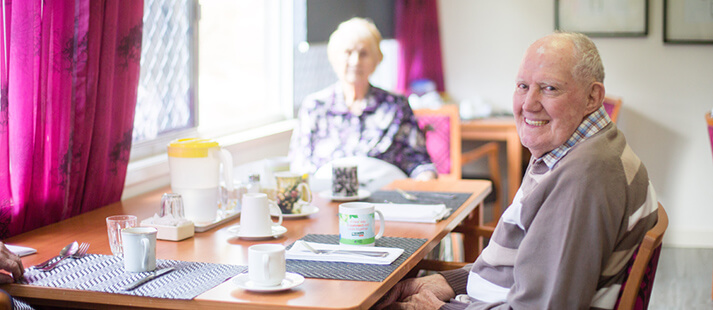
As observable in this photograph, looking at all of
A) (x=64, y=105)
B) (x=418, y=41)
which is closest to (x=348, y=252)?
(x=64, y=105)

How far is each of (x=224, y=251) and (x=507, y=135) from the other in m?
2.71

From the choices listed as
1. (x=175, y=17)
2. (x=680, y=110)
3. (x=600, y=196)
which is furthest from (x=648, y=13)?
(x=600, y=196)

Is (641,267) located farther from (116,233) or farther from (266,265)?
(116,233)

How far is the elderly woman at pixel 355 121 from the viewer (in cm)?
321

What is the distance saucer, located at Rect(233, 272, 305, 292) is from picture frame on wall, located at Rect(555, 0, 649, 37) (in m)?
3.47

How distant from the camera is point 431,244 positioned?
6.01 feet

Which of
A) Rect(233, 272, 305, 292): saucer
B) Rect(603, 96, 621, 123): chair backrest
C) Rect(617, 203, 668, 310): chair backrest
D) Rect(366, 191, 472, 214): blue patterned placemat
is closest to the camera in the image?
Rect(617, 203, 668, 310): chair backrest

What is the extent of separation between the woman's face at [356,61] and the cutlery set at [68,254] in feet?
5.57

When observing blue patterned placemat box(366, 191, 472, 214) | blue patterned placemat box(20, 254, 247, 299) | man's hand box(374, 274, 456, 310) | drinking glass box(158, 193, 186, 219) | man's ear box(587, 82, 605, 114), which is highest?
man's ear box(587, 82, 605, 114)

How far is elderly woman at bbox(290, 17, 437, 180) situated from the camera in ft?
10.5

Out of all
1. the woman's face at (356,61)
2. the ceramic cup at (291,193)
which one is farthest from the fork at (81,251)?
the woman's face at (356,61)

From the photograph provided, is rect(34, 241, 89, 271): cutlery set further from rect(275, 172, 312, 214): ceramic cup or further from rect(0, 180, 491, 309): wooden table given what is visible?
rect(275, 172, 312, 214): ceramic cup

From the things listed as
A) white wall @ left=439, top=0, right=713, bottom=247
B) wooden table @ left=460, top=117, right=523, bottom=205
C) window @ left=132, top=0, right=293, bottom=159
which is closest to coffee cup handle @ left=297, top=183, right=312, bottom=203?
window @ left=132, top=0, right=293, bottom=159

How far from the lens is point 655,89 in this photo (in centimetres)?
445
